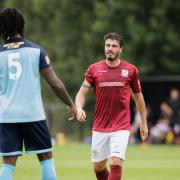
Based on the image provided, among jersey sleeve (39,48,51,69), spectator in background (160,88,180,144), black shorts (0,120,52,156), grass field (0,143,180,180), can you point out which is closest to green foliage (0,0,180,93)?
spectator in background (160,88,180,144)

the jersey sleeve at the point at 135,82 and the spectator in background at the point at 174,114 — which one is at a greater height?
the jersey sleeve at the point at 135,82

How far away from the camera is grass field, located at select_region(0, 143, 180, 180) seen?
16156mm

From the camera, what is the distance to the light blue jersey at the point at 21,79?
948 cm

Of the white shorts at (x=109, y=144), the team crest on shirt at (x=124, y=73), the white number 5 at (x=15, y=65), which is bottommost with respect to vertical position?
the white shorts at (x=109, y=144)

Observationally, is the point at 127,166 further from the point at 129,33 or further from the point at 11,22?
the point at 129,33

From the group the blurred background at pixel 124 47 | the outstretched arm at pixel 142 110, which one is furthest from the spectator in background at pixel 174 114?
the outstretched arm at pixel 142 110

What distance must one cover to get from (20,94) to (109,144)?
2.57 metres

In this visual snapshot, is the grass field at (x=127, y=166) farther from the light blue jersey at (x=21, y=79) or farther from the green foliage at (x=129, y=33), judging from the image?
the green foliage at (x=129, y=33)

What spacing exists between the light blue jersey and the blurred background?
2064 cm

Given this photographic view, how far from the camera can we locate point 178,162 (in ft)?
66.7

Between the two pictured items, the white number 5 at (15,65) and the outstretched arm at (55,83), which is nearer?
the white number 5 at (15,65)

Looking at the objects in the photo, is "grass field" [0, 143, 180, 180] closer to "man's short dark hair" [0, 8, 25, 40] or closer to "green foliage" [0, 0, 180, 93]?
"man's short dark hair" [0, 8, 25, 40]

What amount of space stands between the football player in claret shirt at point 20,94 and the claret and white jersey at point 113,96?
78.3 inches

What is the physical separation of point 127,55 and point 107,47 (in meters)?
26.7
